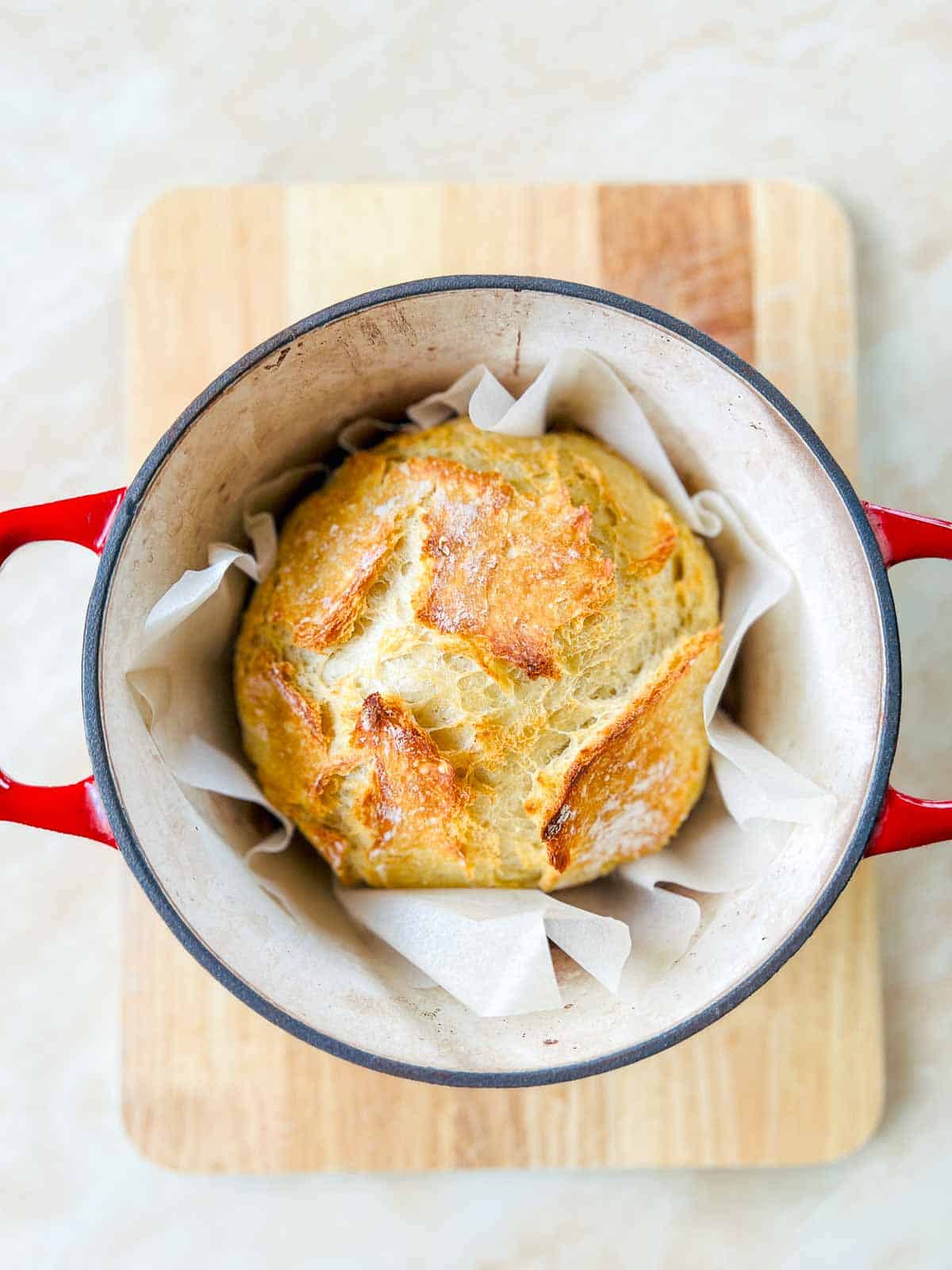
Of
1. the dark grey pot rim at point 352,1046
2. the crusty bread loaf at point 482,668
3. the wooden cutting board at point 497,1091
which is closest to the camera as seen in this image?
the dark grey pot rim at point 352,1046

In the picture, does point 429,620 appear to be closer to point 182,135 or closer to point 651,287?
point 651,287

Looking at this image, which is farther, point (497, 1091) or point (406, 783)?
point (497, 1091)

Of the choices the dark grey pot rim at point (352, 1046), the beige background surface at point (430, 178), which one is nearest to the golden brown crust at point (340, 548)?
the dark grey pot rim at point (352, 1046)

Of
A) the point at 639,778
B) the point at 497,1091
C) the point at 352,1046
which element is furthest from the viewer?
the point at 497,1091

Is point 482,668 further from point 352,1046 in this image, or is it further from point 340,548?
point 352,1046

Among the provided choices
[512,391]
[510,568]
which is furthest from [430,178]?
[510,568]

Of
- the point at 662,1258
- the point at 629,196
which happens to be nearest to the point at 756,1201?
the point at 662,1258

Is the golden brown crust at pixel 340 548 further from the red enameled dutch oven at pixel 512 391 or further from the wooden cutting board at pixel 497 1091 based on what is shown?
the wooden cutting board at pixel 497 1091
